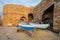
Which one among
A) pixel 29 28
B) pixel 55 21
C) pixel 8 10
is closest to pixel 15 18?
pixel 8 10

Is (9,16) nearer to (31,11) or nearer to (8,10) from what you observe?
(8,10)

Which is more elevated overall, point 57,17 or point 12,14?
point 12,14

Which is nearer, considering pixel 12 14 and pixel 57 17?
pixel 57 17

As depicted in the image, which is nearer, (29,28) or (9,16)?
(29,28)

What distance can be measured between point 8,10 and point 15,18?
1940 millimetres

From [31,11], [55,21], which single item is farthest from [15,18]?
[55,21]

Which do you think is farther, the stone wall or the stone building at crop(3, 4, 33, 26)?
the stone building at crop(3, 4, 33, 26)

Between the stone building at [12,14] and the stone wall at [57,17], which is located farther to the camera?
the stone building at [12,14]

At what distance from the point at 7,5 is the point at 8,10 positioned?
0.95 m

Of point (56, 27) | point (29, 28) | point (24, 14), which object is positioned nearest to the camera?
point (56, 27)

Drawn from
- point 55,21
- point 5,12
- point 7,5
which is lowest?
point 55,21

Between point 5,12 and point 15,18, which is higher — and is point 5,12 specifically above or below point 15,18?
above

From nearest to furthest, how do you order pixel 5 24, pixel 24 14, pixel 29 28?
pixel 29 28
pixel 5 24
pixel 24 14

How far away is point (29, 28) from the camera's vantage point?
820cm
